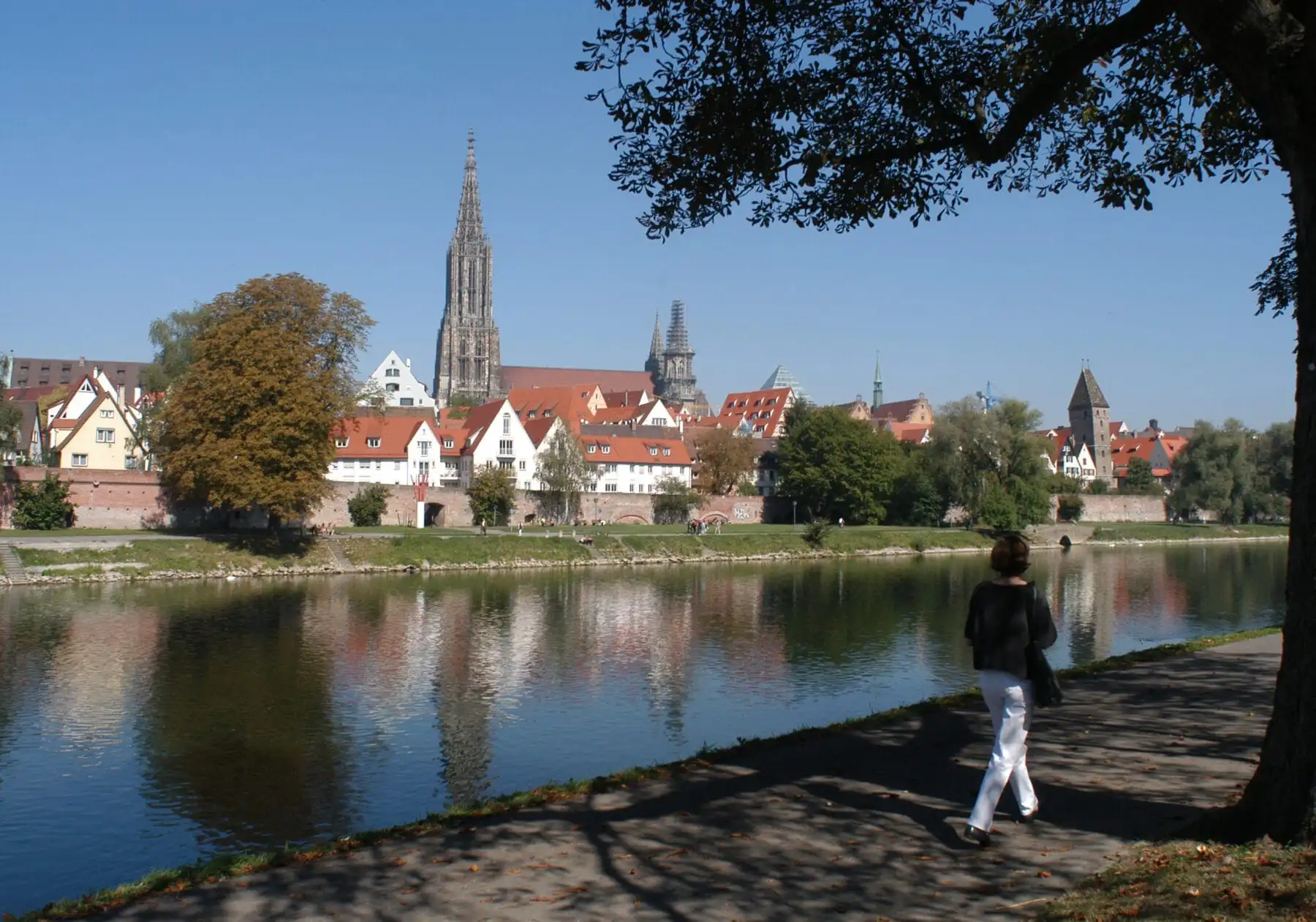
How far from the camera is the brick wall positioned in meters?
58.3

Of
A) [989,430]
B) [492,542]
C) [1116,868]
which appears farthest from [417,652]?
[989,430]

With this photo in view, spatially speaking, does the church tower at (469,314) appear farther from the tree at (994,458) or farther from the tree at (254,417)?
the tree at (254,417)

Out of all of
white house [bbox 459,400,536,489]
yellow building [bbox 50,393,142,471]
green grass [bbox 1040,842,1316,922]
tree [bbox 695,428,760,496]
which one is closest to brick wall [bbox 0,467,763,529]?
white house [bbox 459,400,536,489]

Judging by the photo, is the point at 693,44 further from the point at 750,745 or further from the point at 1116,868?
the point at 1116,868

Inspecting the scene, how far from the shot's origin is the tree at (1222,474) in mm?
90562

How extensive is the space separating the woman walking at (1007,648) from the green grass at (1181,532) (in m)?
83.8

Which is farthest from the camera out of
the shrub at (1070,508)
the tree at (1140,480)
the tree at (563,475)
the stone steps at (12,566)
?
the tree at (1140,480)

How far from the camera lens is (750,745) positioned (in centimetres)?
1135

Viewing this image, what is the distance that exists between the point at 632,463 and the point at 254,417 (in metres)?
47.9

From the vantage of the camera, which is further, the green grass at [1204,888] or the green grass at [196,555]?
the green grass at [196,555]

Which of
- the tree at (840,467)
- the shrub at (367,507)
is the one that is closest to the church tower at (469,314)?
the tree at (840,467)

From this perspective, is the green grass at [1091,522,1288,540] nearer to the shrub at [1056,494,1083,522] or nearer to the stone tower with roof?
the shrub at [1056,494,1083,522]

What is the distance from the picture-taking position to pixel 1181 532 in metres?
91.7

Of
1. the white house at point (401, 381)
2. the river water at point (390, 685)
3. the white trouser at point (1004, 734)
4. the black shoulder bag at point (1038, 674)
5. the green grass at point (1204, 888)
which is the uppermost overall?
the white house at point (401, 381)
